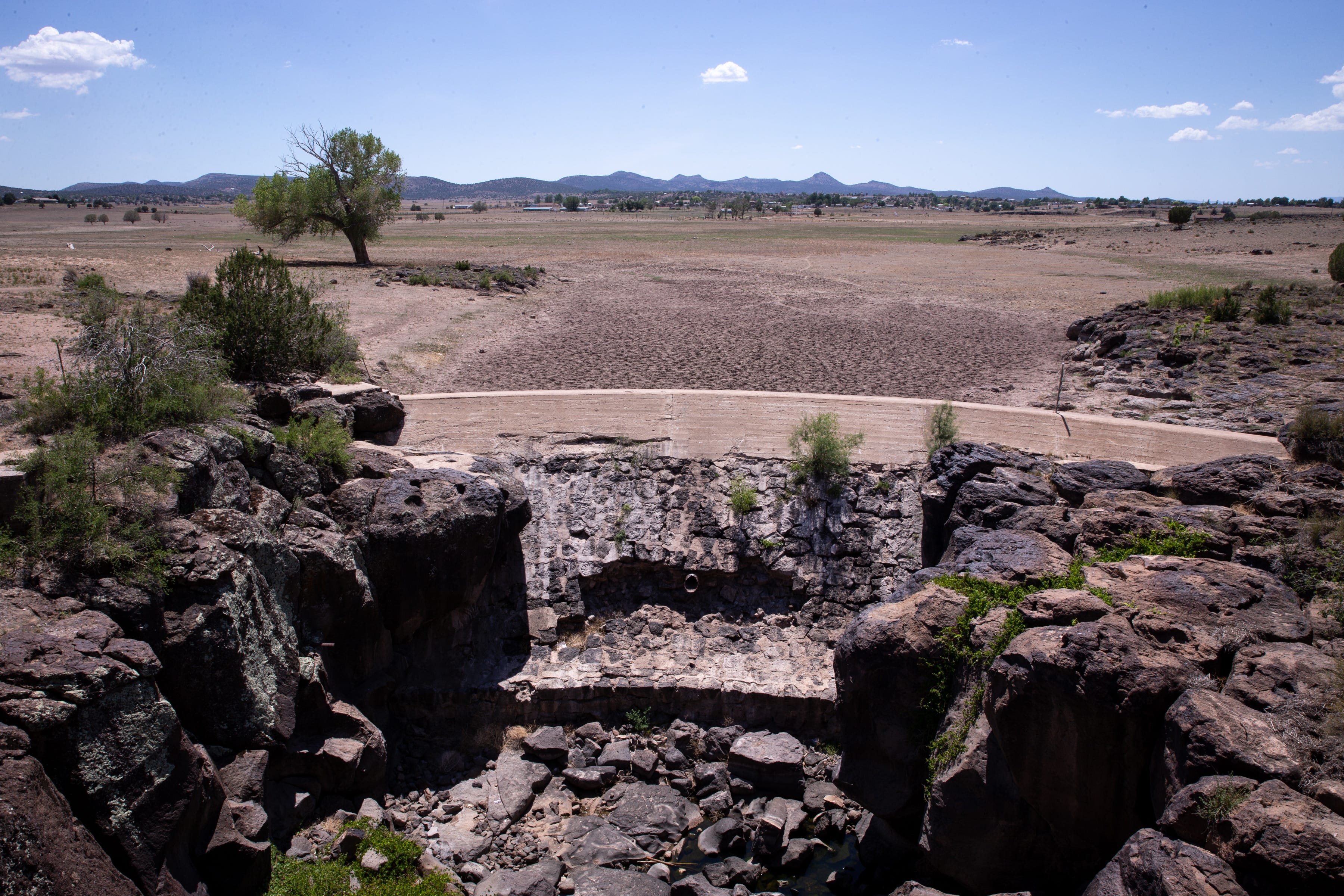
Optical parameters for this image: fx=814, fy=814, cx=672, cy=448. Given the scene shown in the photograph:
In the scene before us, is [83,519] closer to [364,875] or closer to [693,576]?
[364,875]

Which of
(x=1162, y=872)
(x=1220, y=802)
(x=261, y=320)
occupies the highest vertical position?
(x=261, y=320)

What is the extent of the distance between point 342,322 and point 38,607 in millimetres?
13166

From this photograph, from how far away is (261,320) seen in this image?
1528 cm

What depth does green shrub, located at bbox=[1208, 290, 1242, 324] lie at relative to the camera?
79.5 feet

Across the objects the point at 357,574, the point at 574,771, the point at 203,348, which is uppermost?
the point at 203,348

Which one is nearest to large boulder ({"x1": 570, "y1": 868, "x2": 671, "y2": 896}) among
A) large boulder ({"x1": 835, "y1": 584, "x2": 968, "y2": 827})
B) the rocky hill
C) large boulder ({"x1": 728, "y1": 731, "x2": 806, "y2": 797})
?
the rocky hill

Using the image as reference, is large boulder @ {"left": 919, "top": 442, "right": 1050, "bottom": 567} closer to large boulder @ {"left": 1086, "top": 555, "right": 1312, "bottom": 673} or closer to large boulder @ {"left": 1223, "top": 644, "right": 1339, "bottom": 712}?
large boulder @ {"left": 1086, "top": 555, "right": 1312, "bottom": 673}

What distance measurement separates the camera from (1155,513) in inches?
404

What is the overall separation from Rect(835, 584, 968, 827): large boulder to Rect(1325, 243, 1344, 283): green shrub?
1297 inches

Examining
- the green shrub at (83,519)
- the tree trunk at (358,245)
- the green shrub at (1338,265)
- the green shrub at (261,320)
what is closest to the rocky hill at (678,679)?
the green shrub at (83,519)

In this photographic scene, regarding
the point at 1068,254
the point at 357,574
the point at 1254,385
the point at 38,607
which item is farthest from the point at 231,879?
the point at 1068,254

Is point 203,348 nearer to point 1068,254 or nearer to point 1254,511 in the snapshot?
point 1254,511

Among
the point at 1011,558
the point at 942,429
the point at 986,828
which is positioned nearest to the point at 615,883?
the point at 986,828

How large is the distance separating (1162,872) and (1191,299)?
25320 millimetres
